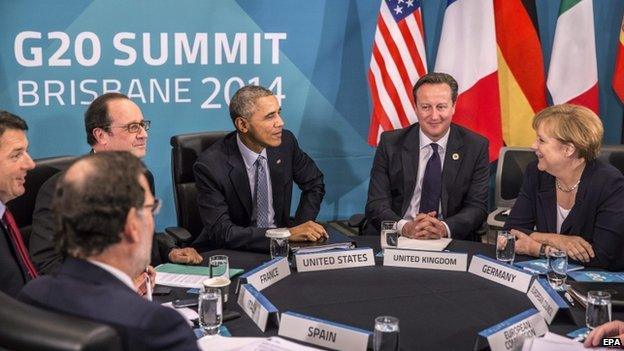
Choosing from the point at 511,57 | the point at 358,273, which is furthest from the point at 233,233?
the point at 511,57

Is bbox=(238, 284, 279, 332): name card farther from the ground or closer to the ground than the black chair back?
closer to the ground

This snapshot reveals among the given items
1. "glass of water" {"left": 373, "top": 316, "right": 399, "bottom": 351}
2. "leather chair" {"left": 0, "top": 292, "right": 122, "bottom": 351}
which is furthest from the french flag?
"leather chair" {"left": 0, "top": 292, "right": 122, "bottom": 351}

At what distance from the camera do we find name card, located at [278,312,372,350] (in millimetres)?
2312

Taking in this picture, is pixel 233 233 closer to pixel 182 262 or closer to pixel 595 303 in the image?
pixel 182 262

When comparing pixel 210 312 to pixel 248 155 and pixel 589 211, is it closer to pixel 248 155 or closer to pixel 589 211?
pixel 248 155

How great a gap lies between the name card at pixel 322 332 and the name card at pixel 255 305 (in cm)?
6

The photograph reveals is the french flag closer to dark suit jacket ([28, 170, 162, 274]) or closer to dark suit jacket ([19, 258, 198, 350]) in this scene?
dark suit jacket ([28, 170, 162, 274])

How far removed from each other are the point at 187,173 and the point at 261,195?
0.46 meters

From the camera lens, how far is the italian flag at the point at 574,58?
5422 millimetres

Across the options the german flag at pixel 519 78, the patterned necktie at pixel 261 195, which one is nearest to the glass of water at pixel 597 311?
the patterned necktie at pixel 261 195

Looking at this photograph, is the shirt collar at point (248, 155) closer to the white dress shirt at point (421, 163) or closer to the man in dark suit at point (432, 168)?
the man in dark suit at point (432, 168)

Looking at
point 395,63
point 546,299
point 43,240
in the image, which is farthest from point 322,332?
point 395,63

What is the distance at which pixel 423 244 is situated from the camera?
352 cm

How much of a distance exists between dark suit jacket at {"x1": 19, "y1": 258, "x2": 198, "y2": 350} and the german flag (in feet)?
13.8
